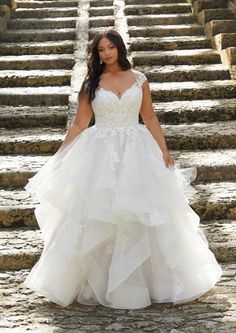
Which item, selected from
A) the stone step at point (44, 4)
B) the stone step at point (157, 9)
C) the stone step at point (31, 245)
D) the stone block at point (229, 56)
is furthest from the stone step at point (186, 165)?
the stone step at point (44, 4)

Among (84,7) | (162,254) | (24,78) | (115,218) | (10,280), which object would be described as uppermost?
(84,7)

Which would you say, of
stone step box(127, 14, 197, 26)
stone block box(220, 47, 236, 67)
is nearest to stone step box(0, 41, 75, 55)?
stone step box(127, 14, 197, 26)

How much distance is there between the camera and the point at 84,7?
9727 millimetres

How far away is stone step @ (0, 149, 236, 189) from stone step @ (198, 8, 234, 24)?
367 centimetres

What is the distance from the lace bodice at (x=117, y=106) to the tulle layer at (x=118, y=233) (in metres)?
0.10

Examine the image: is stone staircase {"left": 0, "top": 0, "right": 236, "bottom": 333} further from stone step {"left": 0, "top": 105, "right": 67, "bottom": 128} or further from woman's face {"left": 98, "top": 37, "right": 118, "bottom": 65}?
woman's face {"left": 98, "top": 37, "right": 118, "bottom": 65}

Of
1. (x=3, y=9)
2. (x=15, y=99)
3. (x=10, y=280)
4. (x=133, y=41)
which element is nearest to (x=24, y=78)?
(x=15, y=99)

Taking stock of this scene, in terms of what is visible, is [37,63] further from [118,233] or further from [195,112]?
[118,233]

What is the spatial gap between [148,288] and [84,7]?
6940 millimetres

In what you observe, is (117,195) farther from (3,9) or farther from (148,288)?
(3,9)

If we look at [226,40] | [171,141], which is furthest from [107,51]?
[226,40]

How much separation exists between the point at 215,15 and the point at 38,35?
241 cm

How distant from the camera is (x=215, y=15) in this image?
342 inches

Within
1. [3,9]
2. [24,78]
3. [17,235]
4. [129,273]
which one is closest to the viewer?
[129,273]
